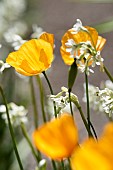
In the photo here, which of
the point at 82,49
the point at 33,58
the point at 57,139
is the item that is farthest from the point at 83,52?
the point at 57,139

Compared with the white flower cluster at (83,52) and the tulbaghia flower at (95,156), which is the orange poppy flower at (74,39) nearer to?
the white flower cluster at (83,52)

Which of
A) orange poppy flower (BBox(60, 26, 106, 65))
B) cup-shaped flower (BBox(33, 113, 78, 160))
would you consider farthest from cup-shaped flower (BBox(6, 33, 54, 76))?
cup-shaped flower (BBox(33, 113, 78, 160))

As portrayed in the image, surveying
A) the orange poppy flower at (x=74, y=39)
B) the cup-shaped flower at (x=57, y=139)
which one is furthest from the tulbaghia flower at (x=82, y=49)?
the cup-shaped flower at (x=57, y=139)

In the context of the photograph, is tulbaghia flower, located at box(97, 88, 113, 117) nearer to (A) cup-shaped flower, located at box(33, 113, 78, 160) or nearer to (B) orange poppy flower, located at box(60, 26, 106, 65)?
(B) orange poppy flower, located at box(60, 26, 106, 65)

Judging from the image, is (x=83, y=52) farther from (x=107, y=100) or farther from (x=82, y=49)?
(x=107, y=100)

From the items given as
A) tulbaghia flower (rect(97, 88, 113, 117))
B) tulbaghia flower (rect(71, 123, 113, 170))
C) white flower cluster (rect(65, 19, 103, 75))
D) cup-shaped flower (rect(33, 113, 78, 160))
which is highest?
white flower cluster (rect(65, 19, 103, 75))

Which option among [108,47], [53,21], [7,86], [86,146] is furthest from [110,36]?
[86,146]
